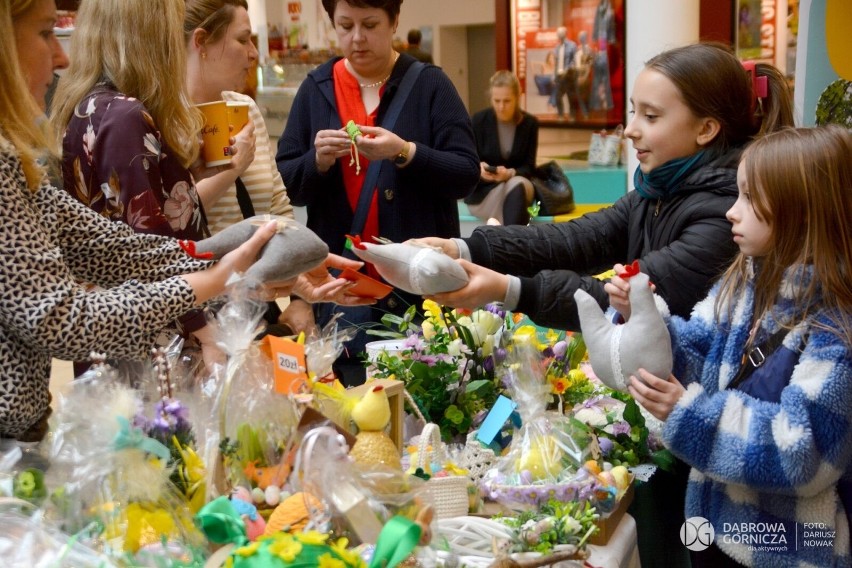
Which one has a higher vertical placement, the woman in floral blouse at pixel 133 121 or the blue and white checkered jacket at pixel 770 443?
the woman in floral blouse at pixel 133 121

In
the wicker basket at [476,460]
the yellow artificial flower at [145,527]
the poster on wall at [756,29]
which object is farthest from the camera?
the poster on wall at [756,29]

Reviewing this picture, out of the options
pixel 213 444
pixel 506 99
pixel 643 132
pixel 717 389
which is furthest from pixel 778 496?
pixel 506 99

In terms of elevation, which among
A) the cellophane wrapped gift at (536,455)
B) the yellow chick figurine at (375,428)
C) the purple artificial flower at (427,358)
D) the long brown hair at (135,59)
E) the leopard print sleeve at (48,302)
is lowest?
the cellophane wrapped gift at (536,455)

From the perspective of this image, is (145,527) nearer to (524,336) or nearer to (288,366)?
(288,366)

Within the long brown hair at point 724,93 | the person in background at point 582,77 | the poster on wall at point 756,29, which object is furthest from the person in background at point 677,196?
the person in background at point 582,77

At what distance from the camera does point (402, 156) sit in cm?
279

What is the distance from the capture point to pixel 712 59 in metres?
2.05

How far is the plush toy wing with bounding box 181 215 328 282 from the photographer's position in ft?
5.64

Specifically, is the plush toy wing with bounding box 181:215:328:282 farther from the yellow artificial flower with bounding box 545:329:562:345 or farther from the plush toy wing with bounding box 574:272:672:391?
the yellow artificial flower with bounding box 545:329:562:345

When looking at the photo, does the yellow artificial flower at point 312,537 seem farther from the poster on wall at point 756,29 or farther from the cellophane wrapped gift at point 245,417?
the poster on wall at point 756,29

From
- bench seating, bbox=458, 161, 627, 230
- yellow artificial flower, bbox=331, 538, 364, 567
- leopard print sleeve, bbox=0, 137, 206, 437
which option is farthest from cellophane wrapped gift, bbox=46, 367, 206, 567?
bench seating, bbox=458, 161, 627, 230

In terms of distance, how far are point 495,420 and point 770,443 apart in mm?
568

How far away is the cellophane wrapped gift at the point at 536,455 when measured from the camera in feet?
5.60

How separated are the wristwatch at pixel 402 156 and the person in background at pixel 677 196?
651 millimetres
